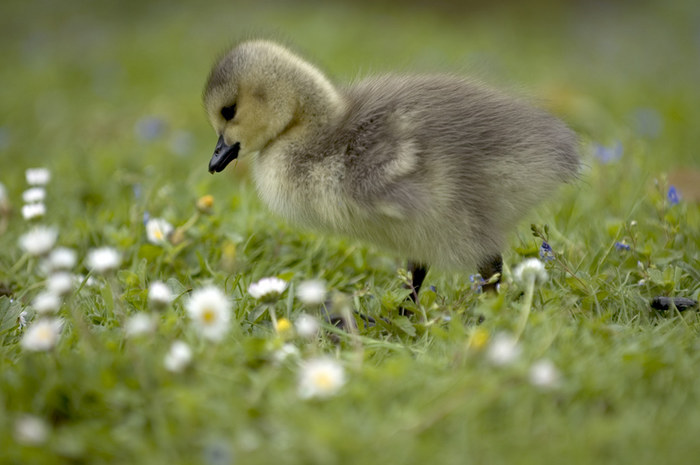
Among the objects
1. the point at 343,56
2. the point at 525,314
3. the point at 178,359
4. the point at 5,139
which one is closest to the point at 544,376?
the point at 525,314

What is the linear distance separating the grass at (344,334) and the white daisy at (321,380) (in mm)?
34

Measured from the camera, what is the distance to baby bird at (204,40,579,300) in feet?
A: 7.64

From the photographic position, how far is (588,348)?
A: 2033mm

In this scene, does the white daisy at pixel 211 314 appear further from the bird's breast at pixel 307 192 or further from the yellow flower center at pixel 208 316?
the bird's breast at pixel 307 192

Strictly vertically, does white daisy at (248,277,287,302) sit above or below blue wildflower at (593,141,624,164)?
above

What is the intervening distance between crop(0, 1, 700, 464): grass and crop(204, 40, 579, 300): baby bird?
228mm

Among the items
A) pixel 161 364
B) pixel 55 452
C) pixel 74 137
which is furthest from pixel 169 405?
pixel 74 137

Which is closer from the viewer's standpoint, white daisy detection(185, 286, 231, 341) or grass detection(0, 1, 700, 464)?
grass detection(0, 1, 700, 464)

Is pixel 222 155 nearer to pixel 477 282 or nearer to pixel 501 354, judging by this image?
pixel 477 282

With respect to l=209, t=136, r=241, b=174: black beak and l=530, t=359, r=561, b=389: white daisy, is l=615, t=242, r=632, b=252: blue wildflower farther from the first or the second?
l=209, t=136, r=241, b=174: black beak

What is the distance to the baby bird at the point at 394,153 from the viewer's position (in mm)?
2330

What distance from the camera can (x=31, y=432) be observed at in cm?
162

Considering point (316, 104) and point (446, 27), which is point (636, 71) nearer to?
point (446, 27)

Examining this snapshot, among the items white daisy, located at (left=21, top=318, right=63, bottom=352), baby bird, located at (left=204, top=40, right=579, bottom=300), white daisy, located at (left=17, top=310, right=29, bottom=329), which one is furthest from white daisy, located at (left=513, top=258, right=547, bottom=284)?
white daisy, located at (left=17, top=310, right=29, bottom=329)
